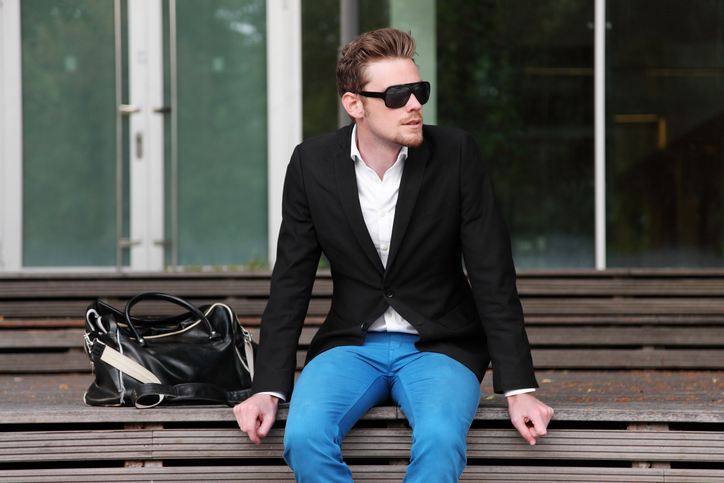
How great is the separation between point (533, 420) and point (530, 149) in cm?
419

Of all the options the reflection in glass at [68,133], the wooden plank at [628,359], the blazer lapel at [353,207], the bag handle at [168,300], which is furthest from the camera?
the reflection in glass at [68,133]

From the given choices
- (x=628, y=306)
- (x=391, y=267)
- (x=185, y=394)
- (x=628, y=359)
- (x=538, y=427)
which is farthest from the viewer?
(x=628, y=306)

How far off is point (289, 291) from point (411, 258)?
0.43 m

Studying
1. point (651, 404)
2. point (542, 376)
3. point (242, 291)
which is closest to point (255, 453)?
point (651, 404)

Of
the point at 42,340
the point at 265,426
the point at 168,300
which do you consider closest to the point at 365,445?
the point at 265,426

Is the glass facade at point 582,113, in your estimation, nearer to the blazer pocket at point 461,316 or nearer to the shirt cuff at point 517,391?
the blazer pocket at point 461,316

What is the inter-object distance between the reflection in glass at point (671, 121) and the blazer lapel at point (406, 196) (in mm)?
4055

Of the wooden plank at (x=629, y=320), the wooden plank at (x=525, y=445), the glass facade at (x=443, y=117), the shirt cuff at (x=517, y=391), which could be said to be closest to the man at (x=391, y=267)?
the shirt cuff at (x=517, y=391)

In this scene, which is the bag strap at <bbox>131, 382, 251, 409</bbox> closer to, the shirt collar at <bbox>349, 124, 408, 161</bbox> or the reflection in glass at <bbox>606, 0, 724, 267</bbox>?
the shirt collar at <bbox>349, 124, 408, 161</bbox>

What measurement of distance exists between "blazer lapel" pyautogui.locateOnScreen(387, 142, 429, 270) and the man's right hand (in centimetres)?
60

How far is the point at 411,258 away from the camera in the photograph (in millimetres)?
2375

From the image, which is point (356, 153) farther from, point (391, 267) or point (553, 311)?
point (553, 311)

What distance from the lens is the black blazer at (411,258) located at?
234cm

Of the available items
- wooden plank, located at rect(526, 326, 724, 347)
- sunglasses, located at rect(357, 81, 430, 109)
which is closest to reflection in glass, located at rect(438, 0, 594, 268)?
wooden plank, located at rect(526, 326, 724, 347)
